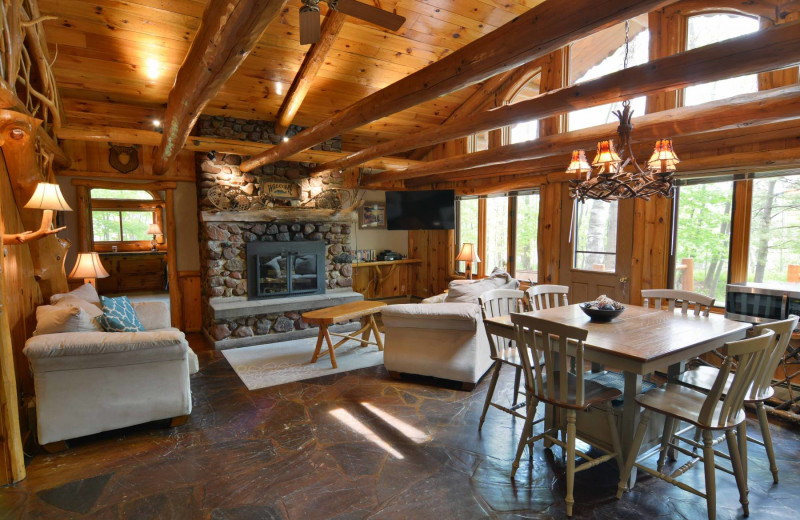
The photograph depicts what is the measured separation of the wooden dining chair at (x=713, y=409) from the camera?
1.97 m

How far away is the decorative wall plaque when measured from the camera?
19.1 feet

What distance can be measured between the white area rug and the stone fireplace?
402 mm

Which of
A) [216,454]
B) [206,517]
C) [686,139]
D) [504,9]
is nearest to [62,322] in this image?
[216,454]

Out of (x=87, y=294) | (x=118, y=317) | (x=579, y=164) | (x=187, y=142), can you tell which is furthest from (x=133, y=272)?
(x=579, y=164)

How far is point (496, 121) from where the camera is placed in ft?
10.7

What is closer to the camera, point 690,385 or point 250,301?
point 690,385

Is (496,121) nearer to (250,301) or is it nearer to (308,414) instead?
(308,414)

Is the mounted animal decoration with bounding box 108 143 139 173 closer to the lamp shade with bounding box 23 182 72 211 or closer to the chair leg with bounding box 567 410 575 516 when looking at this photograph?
the lamp shade with bounding box 23 182 72 211

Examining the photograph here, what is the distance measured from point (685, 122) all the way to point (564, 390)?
2429 millimetres

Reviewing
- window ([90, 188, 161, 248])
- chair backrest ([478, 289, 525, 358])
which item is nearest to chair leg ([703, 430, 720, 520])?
chair backrest ([478, 289, 525, 358])

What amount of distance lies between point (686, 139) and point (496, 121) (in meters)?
2.11

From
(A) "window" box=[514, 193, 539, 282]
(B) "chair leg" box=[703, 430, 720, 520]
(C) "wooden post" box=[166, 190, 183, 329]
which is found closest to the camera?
(B) "chair leg" box=[703, 430, 720, 520]

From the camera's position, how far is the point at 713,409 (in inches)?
81.0

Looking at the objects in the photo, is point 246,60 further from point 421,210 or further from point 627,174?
point 627,174
